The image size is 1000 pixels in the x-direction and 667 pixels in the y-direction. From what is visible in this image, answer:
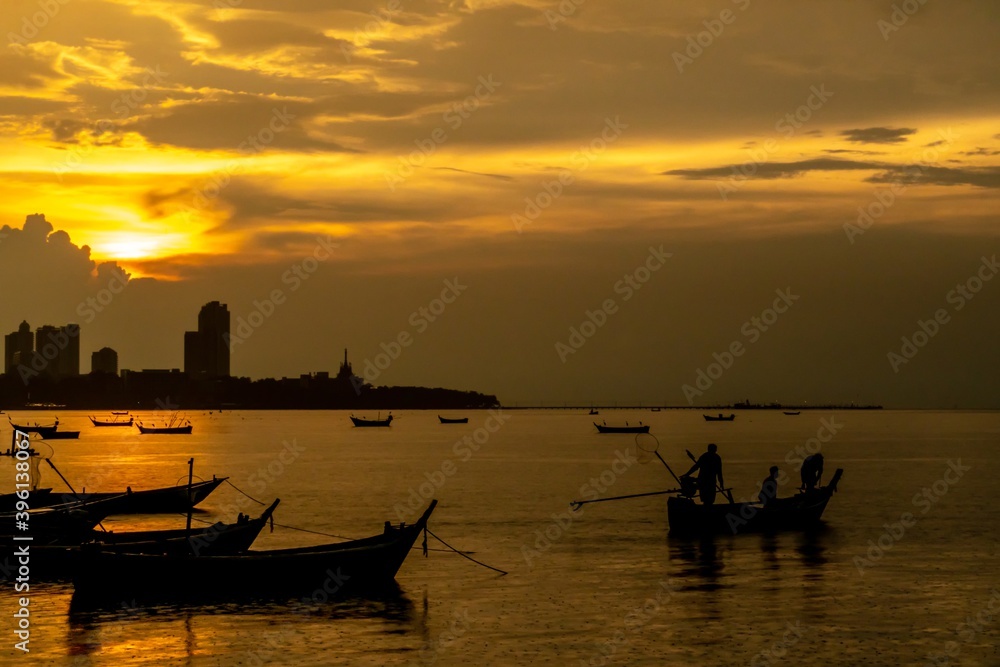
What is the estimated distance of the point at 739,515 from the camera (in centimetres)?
4112

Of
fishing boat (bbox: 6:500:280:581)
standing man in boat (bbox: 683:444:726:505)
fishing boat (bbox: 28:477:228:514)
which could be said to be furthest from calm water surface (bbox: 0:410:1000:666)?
standing man in boat (bbox: 683:444:726:505)

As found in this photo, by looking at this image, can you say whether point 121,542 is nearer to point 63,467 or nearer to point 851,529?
point 851,529

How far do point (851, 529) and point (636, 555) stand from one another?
12671mm

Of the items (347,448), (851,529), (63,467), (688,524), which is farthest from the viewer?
(347,448)

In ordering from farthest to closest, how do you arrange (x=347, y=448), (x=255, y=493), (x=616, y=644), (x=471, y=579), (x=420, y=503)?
1. (x=347, y=448)
2. (x=255, y=493)
3. (x=420, y=503)
4. (x=471, y=579)
5. (x=616, y=644)

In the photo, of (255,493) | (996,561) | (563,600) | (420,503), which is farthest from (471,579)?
(255,493)

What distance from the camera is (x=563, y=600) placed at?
2931 cm
